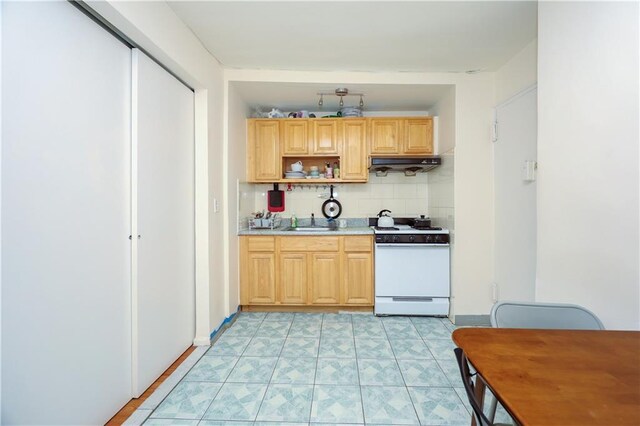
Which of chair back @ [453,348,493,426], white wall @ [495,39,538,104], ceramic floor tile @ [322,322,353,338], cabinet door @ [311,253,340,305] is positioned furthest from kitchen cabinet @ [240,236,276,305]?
white wall @ [495,39,538,104]

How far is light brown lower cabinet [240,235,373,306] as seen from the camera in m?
3.01

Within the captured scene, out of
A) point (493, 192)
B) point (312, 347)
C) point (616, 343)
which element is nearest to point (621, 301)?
point (616, 343)

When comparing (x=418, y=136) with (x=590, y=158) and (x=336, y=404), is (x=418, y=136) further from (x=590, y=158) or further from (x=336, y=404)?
(x=336, y=404)

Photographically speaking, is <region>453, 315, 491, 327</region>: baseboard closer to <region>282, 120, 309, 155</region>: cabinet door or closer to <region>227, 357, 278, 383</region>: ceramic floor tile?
<region>227, 357, 278, 383</region>: ceramic floor tile

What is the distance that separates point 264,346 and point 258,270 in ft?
2.93

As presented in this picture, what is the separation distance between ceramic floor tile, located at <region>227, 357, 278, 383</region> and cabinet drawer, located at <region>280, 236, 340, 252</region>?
1.17 m

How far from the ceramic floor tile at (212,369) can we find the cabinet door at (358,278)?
134 centimetres

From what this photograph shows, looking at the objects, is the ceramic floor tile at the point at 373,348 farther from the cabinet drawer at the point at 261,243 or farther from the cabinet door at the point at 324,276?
the cabinet drawer at the point at 261,243

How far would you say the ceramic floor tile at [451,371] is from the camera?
1799 mm

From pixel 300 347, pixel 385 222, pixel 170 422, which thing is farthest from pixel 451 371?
pixel 170 422

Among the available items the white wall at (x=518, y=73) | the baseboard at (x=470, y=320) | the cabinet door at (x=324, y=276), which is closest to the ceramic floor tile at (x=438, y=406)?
the baseboard at (x=470, y=320)

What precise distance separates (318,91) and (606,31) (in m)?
2.18

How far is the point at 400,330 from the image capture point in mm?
2605

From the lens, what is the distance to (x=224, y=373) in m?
1.92
